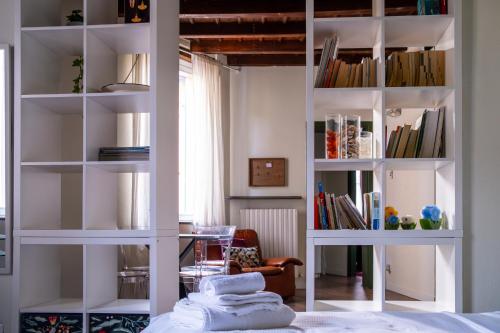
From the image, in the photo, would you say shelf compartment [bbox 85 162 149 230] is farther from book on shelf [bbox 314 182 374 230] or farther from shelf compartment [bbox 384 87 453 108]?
shelf compartment [bbox 384 87 453 108]

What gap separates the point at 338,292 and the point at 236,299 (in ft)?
19.6

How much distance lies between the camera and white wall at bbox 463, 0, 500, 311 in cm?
297

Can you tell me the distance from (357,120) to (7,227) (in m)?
1.95

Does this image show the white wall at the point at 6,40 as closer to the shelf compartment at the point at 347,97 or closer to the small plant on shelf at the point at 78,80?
the small plant on shelf at the point at 78,80

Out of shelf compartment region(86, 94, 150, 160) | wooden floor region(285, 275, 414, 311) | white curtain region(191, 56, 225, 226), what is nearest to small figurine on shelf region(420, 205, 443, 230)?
shelf compartment region(86, 94, 150, 160)

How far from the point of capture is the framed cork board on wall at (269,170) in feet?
26.7

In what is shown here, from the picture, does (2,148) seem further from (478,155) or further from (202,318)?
(478,155)

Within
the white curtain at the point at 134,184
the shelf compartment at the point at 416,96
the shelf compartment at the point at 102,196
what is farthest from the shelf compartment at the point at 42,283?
the white curtain at the point at 134,184

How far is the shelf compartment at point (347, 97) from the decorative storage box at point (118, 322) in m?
1.46

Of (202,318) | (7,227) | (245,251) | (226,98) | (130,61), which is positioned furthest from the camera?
(226,98)

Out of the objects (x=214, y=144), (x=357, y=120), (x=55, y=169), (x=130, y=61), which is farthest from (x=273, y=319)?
(x=214, y=144)

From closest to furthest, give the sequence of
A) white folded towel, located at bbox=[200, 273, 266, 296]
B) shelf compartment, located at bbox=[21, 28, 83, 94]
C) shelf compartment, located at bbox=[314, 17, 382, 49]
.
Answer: white folded towel, located at bbox=[200, 273, 266, 296], shelf compartment, located at bbox=[314, 17, 382, 49], shelf compartment, located at bbox=[21, 28, 83, 94]

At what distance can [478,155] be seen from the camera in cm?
302

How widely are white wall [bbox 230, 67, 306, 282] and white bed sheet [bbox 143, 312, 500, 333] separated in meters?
5.87
